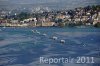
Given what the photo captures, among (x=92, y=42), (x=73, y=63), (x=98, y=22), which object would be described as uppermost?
(x=98, y=22)

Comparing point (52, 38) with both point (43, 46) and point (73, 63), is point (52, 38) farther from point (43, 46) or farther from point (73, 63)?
point (73, 63)

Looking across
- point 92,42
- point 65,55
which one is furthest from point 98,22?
point 65,55

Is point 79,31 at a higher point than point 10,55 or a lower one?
higher

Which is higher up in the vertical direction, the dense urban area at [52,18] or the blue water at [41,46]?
the dense urban area at [52,18]

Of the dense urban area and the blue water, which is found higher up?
the dense urban area
